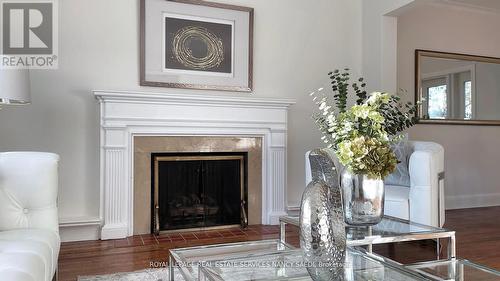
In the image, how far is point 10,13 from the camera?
9.82ft

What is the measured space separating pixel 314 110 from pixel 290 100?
16.5 inches

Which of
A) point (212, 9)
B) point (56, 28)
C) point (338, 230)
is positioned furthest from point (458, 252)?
point (56, 28)

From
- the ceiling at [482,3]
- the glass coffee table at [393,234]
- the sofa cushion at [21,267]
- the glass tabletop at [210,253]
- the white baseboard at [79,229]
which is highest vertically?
the ceiling at [482,3]

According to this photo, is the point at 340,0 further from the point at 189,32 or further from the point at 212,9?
the point at 189,32

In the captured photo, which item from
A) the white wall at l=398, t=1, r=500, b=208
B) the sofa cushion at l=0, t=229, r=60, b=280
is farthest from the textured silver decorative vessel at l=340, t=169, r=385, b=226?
the white wall at l=398, t=1, r=500, b=208

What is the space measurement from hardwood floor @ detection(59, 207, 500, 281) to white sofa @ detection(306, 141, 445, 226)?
301 millimetres

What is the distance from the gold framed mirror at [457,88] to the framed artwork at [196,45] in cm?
209

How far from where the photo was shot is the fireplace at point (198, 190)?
133 inches

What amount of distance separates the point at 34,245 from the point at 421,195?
2.36 meters

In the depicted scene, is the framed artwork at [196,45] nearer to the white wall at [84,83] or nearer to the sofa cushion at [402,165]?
the white wall at [84,83]

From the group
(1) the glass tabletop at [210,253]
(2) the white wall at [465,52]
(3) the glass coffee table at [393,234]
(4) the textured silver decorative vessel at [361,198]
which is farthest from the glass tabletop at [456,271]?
(2) the white wall at [465,52]

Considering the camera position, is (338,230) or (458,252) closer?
(338,230)

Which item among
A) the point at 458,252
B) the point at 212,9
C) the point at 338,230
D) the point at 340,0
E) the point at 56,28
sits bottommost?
the point at 458,252

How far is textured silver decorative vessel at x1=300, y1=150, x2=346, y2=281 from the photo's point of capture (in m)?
1.30
